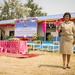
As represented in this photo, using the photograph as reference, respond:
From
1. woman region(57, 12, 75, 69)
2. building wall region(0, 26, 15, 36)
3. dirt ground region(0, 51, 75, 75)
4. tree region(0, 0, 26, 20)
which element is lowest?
dirt ground region(0, 51, 75, 75)

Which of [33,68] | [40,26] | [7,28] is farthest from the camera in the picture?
[7,28]

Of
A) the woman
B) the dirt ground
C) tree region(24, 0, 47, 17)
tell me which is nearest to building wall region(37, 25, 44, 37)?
the dirt ground

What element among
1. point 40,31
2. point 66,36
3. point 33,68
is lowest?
point 33,68

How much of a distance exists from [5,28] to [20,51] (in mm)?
13963

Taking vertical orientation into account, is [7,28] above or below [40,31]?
above

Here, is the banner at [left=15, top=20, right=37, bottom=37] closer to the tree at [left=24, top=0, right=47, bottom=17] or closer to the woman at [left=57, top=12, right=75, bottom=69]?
the woman at [left=57, top=12, right=75, bottom=69]

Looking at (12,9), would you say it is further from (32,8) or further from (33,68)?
(33,68)

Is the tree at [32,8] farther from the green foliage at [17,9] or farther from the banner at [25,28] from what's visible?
the banner at [25,28]

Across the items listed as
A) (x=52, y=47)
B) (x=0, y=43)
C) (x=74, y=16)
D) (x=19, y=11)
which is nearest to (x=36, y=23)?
(x=74, y=16)

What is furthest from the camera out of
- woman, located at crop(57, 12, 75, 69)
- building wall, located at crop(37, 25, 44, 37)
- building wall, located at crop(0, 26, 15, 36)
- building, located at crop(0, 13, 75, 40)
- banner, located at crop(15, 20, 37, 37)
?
building wall, located at crop(0, 26, 15, 36)

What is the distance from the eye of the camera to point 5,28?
82.9 feet

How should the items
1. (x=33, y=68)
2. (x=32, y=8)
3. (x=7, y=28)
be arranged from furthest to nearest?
(x=32, y=8)
(x=7, y=28)
(x=33, y=68)

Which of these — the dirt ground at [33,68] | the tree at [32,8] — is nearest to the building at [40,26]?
the dirt ground at [33,68]

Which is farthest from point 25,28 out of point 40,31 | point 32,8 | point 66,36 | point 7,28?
point 32,8
